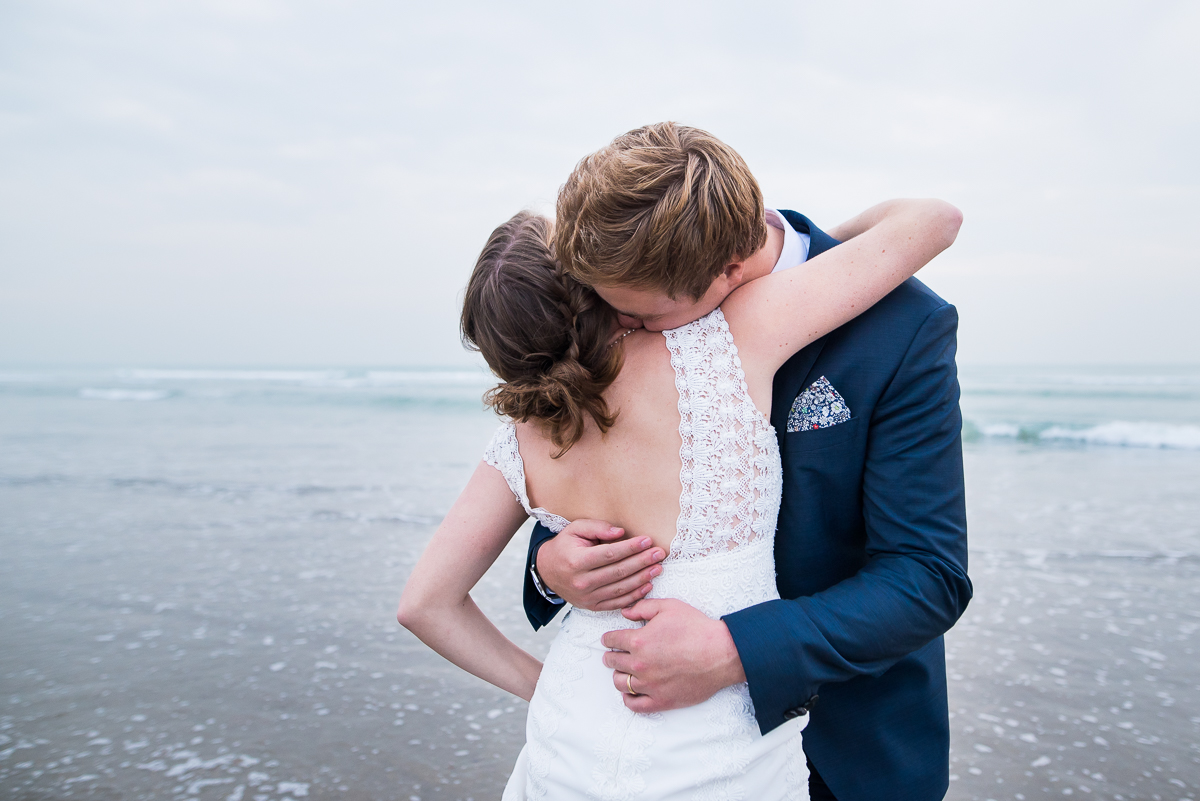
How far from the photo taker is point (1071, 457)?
1112 centimetres

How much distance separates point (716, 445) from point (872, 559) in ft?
1.22

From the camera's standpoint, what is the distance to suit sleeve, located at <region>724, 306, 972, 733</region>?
4.15ft

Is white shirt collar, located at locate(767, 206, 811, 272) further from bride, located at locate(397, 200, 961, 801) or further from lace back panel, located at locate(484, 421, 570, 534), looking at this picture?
lace back panel, located at locate(484, 421, 570, 534)

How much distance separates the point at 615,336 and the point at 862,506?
58 cm

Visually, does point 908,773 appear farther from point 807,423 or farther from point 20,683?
point 20,683

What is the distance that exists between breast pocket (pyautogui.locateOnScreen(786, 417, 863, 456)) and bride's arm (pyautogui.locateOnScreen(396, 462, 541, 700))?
600mm

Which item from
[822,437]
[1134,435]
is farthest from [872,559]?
[1134,435]

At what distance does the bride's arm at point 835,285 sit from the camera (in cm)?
133

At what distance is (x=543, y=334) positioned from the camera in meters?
1.39

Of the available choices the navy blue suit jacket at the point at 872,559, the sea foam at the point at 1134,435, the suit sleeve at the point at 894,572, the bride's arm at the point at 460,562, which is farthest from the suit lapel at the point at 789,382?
the sea foam at the point at 1134,435

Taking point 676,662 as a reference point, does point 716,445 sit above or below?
above

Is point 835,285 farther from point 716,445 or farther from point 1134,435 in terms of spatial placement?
point 1134,435

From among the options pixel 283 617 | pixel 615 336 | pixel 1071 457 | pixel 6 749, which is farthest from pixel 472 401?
pixel 615 336

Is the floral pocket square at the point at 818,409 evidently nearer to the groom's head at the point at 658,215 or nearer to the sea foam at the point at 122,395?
the groom's head at the point at 658,215
